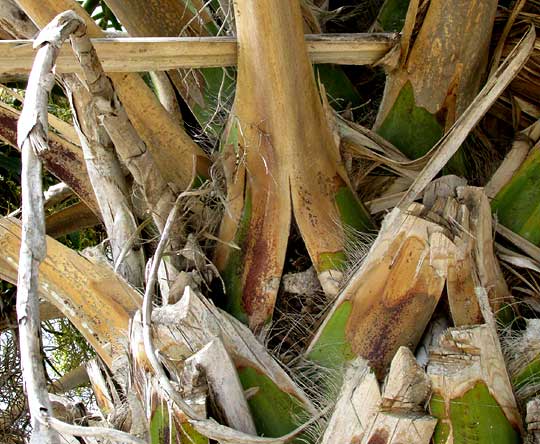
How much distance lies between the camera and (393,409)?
1.10 metres

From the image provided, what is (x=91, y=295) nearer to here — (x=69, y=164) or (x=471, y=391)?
(x=69, y=164)

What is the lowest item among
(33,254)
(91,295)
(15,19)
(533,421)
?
(533,421)

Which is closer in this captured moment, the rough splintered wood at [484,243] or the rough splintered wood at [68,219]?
the rough splintered wood at [484,243]

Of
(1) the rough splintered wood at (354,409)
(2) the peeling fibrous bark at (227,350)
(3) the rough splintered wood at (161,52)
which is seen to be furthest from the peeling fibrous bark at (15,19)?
(1) the rough splintered wood at (354,409)

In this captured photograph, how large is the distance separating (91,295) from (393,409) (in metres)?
0.56

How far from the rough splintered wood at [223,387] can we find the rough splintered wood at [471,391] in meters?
0.27

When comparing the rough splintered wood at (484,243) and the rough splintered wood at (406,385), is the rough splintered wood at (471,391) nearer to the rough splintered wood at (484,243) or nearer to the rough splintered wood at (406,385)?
the rough splintered wood at (406,385)

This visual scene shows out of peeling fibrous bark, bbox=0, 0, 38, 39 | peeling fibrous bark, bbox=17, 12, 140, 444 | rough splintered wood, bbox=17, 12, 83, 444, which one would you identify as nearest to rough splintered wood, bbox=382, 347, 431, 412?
peeling fibrous bark, bbox=17, 12, 140, 444

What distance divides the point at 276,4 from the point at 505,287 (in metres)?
0.57

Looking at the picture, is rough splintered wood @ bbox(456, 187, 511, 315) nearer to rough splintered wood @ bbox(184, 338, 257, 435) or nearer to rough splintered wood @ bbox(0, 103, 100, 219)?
rough splintered wood @ bbox(184, 338, 257, 435)

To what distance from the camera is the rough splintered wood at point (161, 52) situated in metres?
1.14

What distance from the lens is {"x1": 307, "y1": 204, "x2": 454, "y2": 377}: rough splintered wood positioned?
1195mm

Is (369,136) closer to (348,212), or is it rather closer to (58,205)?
(348,212)

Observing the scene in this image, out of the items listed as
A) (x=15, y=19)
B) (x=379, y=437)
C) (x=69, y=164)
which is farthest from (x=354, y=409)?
(x=15, y=19)
